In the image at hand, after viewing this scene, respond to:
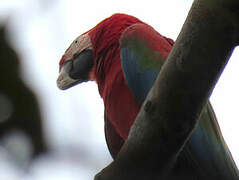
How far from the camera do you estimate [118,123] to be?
2.95 metres

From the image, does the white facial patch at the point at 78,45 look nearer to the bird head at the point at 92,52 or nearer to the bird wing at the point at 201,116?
the bird head at the point at 92,52

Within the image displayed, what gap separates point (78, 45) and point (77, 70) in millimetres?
230

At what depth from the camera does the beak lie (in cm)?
347

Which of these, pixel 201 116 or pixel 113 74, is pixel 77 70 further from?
pixel 201 116

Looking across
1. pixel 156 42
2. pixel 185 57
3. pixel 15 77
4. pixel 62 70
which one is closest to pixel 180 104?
pixel 185 57

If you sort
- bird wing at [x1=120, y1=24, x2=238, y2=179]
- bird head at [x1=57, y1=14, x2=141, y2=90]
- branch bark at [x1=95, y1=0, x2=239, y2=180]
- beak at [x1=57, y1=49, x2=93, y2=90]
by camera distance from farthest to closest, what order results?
beak at [x1=57, y1=49, x2=93, y2=90] < bird head at [x1=57, y1=14, x2=141, y2=90] < bird wing at [x1=120, y1=24, x2=238, y2=179] < branch bark at [x1=95, y1=0, x2=239, y2=180]

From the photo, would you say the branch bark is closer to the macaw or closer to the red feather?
the macaw

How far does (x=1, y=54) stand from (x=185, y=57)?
2.60 ft

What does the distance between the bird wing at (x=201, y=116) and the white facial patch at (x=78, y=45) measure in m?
0.49

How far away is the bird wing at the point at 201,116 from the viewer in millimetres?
2400

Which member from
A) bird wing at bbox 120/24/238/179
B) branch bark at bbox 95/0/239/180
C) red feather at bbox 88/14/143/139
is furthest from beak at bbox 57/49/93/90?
branch bark at bbox 95/0/239/180

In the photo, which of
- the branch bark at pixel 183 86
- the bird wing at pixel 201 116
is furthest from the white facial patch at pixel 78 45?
the branch bark at pixel 183 86

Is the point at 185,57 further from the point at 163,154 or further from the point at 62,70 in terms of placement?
the point at 62,70

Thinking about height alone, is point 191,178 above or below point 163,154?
below
